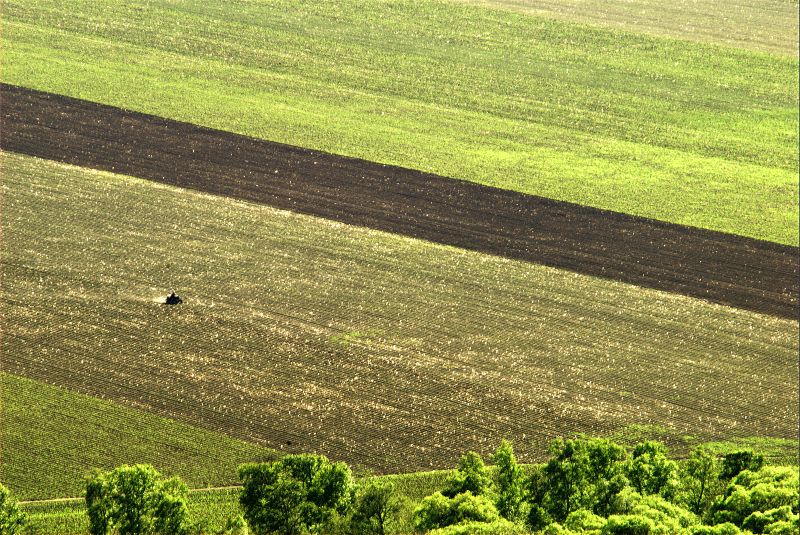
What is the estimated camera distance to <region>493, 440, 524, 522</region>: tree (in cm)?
5106

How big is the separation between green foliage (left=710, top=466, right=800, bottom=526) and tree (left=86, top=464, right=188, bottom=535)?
21.2 metres

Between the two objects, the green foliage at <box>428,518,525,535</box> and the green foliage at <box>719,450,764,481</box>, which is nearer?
the green foliage at <box>428,518,525,535</box>

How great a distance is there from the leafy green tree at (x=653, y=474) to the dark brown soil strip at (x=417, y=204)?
2293 centimetres

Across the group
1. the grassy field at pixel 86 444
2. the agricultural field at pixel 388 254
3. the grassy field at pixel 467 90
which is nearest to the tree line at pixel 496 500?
the agricultural field at pixel 388 254

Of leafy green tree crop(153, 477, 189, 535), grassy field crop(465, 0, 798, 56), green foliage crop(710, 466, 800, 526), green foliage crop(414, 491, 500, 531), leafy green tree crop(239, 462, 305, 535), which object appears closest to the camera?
leafy green tree crop(153, 477, 189, 535)

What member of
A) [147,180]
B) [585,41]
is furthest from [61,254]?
[585,41]

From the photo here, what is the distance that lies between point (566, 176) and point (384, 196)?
1505cm

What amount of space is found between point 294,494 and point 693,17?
320 feet

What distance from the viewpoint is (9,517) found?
46.3 metres

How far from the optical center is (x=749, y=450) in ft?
189

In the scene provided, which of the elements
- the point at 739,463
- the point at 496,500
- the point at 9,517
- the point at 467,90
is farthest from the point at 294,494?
the point at 467,90

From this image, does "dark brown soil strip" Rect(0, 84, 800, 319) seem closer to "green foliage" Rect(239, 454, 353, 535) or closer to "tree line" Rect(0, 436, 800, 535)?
"tree line" Rect(0, 436, 800, 535)

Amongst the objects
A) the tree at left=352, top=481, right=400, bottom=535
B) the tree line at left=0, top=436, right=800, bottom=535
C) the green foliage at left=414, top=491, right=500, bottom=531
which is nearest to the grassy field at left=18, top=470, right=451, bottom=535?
the tree line at left=0, top=436, right=800, bottom=535

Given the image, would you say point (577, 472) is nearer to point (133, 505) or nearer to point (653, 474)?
point (653, 474)
